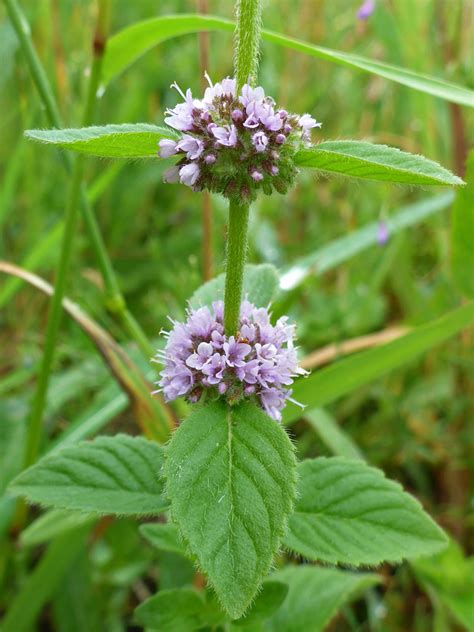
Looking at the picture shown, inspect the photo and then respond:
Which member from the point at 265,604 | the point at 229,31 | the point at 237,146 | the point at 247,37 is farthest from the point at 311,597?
the point at 229,31

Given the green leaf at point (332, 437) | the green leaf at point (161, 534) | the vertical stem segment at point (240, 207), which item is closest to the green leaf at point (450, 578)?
the green leaf at point (332, 437)

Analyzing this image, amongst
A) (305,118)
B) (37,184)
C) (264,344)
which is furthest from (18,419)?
(305,118)

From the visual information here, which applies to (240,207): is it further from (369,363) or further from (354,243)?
(354,243)

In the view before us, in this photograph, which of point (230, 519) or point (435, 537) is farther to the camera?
point (435, 537)

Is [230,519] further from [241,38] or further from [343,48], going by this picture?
[343,48]

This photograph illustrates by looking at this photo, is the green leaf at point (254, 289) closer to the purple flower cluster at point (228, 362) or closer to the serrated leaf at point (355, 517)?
the purple flower cluster at point (228, 362)

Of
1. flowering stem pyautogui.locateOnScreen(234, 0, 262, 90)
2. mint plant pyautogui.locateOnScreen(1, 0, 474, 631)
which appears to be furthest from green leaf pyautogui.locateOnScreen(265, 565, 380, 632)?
flowering stem pyautogui.locateOnScreen(234, 0, 262, 90)
